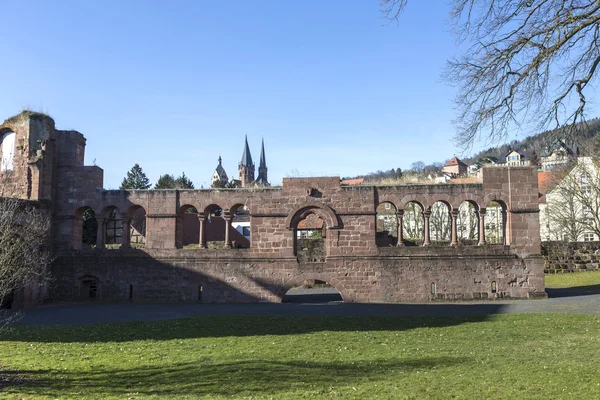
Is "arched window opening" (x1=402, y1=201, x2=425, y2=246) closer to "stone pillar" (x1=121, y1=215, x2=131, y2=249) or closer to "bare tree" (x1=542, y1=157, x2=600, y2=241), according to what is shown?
"bare tree" (x1=542, y1=157, x2=600, y2=241)

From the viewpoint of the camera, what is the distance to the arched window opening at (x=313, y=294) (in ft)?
77.9

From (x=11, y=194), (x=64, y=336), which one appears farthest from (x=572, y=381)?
(x=11, y=194)

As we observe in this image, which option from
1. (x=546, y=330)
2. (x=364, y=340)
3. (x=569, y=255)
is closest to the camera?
(x=364, y=340)

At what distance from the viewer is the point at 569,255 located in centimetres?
3222

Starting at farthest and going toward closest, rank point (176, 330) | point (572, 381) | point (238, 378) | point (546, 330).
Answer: point (176, 330), point (546, 330), point (238, 378), point (572, 381)

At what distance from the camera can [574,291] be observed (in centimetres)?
2408

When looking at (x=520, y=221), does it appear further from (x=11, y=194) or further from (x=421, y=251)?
(x=11, y=194)

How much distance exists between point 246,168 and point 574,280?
78.9 metres

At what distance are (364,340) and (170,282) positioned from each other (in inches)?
482

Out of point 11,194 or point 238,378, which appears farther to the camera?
point 11,194

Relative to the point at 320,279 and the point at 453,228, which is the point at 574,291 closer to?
the point at 453,228

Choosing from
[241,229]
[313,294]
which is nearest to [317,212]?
[313,294]

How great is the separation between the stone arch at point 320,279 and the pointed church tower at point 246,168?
79147 millimetres

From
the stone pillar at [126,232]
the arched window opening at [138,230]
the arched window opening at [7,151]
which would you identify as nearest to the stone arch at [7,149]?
the arched window opening at [7,151]
